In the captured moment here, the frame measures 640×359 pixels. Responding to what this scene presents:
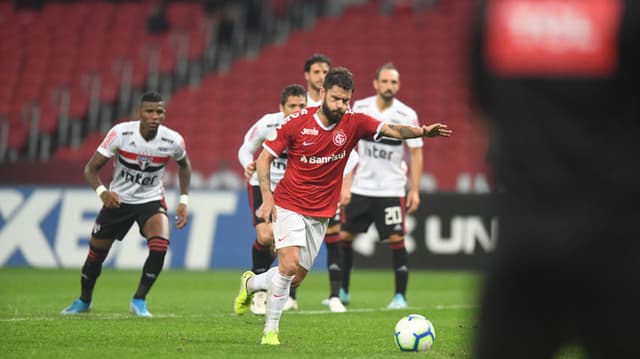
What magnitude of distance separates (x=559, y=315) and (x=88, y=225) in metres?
14.4

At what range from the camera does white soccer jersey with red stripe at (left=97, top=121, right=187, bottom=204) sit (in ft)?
34.7

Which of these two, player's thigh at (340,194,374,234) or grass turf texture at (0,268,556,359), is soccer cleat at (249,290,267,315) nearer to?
grass turf texture at (0,268,556,359)

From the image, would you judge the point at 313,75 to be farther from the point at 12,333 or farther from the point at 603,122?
the point at 603,122

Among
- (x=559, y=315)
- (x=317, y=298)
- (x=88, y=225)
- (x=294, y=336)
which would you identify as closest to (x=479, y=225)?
(x=317, y=298)

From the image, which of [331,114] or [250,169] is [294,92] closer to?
[250,169]

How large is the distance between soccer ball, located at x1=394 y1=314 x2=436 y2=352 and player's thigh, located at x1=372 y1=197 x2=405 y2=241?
4395 millimetres

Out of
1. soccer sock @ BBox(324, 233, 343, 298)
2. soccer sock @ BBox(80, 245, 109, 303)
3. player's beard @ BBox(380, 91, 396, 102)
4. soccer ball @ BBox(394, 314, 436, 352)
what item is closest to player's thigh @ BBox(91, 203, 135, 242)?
soccer sock @ BBox(80, 245, 109, 303)

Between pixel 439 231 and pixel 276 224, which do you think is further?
pixel 439 231

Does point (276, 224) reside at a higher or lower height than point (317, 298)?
higher

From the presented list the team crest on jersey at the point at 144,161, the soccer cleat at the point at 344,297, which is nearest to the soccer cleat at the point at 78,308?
the team crest on jersey at the point at 144,161

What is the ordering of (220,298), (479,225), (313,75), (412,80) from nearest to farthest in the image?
1. (313,75)
2. (220,298)
3. (479,225)
4. (412,80)

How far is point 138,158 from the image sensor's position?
34.9 ft

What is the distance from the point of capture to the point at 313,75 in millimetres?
11086

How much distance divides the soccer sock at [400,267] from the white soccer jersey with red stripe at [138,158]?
2.70 meters
